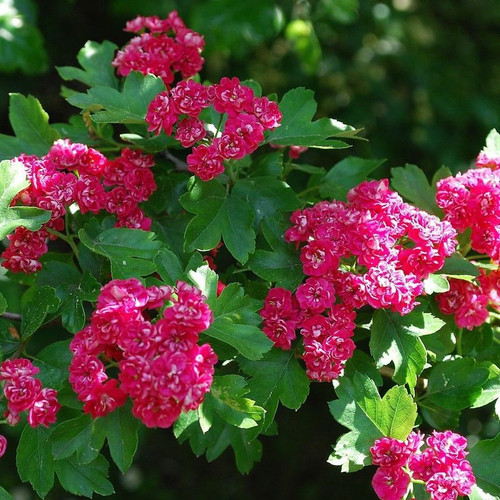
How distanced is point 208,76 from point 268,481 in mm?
1735

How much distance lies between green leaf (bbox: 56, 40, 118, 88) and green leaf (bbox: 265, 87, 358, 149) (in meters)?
0.39

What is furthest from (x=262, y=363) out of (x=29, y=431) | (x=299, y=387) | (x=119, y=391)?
(x=29, y=431)

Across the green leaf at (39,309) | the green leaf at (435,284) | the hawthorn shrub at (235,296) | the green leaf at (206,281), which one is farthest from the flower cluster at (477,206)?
the green leaf at (39,309)

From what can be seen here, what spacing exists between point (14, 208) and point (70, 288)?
0.53 ft

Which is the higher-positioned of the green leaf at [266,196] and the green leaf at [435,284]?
the green leaf at [266,196]

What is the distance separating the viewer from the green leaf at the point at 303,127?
4.27ft

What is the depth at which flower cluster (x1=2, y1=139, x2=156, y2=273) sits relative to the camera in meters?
1.23

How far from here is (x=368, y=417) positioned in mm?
1173

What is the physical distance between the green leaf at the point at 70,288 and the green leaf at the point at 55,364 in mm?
44

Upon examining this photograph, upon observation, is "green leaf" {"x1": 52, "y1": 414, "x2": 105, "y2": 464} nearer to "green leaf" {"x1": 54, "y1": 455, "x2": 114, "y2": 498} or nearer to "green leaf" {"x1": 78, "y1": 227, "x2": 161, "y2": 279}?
"green leaf" {"x1": 54, "y1": 455, "x2": 114, "y2": 498}

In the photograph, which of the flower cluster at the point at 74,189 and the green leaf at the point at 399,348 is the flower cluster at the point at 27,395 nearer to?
the flower cluster at the point at 74,189

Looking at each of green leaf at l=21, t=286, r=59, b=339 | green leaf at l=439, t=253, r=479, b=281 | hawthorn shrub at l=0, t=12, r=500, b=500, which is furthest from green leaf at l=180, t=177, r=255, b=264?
green leaf at l=439, t=253, r=479, b=281

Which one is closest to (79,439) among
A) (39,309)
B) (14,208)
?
(39,309)

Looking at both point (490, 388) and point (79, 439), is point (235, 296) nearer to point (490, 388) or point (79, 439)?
point (79, 439)
